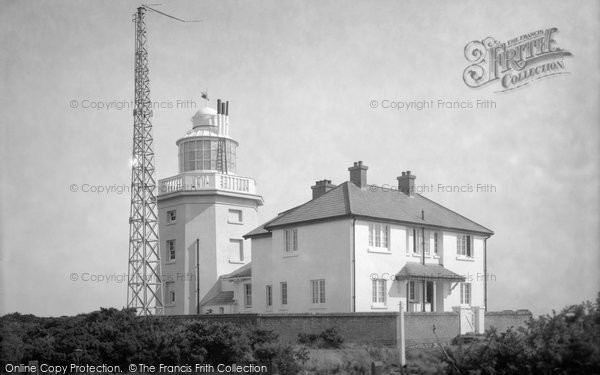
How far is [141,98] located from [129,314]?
13.1 meters

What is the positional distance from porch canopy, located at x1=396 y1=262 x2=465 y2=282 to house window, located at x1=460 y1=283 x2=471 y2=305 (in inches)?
47.1

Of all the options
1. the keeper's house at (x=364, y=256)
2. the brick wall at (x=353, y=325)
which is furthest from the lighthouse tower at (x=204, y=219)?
the brick wall at (x=353, y=325)

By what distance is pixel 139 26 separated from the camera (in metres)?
31.0

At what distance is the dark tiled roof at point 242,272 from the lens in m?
34.8

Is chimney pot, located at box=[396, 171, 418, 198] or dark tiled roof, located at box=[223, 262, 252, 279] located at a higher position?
chimney pot, located at box=[396, 171, 418, 198]

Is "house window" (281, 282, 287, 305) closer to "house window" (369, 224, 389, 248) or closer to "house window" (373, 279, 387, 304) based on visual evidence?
"house window" (373, 279, 387, 304)

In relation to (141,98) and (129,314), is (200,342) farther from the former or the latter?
(141,98)

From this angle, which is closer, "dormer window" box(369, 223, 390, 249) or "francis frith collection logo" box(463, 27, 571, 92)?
"francis frith collection logo" box(463, 27, 571, 92)

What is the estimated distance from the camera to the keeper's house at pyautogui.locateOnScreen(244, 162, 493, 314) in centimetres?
2958

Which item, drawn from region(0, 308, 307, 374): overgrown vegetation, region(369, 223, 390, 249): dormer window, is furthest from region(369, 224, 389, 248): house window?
region(0, 308, 307, 374): overgrown vegetation

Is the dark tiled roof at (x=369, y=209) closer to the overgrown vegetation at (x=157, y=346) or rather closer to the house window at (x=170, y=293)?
the house window at (x=170, y=293)

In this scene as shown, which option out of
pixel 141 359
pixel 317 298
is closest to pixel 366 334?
pixel 317 298

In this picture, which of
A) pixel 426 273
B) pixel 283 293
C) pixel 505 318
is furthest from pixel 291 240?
pixel 505 318

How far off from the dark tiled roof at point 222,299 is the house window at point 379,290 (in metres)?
7.98
